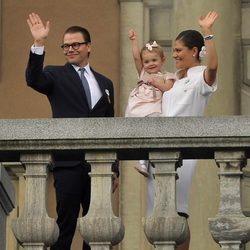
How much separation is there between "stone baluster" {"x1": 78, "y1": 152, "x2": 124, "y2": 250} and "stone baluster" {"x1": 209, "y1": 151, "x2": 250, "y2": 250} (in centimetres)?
52

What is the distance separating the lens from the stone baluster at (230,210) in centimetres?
956

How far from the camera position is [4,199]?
1012cm

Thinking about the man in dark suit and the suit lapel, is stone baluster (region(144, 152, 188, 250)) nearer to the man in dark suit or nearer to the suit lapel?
the man in dark suit

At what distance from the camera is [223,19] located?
17.9 meters

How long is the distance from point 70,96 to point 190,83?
0.76 meters

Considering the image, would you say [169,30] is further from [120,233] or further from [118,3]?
[120,233]

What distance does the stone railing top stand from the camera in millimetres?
9734

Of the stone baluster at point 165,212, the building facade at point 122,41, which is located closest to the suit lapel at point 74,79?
the stone baluster at point 165,212

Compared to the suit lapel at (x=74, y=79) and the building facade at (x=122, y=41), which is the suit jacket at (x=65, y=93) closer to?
the suit lapel at (x=74, y=79)

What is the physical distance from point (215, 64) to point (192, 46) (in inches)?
22.0

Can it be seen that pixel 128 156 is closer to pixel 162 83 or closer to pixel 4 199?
pixel 4 199

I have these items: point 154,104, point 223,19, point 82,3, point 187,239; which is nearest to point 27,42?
point 82,3

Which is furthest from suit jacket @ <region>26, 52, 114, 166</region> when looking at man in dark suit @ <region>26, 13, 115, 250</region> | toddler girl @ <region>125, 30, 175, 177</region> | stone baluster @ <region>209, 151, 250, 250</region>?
stone baluster @ <region>209, 151, 250, 250</region>

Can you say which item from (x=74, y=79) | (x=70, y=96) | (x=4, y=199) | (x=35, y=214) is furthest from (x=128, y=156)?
(x=74, y=79)
